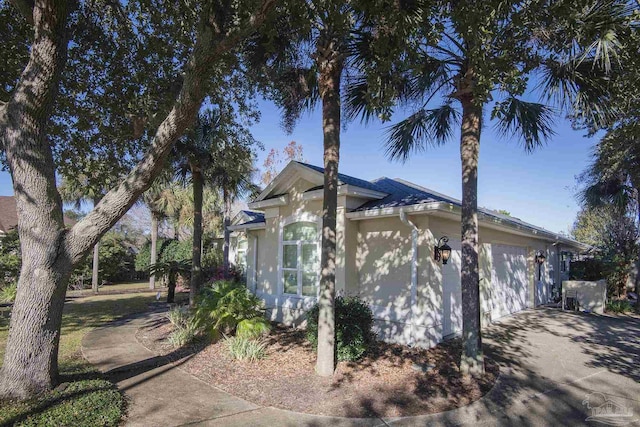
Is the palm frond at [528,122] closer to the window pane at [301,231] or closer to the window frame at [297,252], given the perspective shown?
the window frame at [297,252]

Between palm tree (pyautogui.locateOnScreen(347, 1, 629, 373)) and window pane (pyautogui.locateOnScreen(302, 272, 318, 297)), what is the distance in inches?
159

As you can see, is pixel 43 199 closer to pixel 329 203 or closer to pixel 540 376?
pixel 329 203

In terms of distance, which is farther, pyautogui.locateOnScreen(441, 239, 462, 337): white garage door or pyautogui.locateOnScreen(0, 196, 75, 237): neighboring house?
pyautogui.locateOnScreen(0, 196, 75, 237): neighboring house

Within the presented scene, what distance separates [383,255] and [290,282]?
3.07m

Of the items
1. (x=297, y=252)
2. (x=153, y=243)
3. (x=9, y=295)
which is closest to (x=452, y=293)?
(x=297, y=252)

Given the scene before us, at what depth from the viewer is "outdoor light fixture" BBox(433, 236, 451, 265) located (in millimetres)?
8195

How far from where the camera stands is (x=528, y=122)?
286 inches

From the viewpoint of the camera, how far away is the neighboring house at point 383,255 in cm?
830

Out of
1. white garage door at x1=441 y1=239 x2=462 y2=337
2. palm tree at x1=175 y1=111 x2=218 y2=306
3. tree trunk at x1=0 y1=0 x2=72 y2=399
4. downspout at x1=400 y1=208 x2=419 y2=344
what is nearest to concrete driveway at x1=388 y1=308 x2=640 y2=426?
white garage door at x1=441 y1=239 x2=462 y2=337

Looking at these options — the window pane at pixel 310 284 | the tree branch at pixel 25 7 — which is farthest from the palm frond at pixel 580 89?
the tree branch at pixel 25 7

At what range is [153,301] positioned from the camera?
627 inches

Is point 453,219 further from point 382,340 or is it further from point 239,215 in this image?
point 239,215

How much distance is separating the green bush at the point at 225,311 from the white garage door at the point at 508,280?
24.8ft

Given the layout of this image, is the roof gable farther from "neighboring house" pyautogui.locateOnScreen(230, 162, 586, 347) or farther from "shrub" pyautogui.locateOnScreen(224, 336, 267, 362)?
"shrub" pyautogui.locateOnScreen(224, 336, 267, 362)
